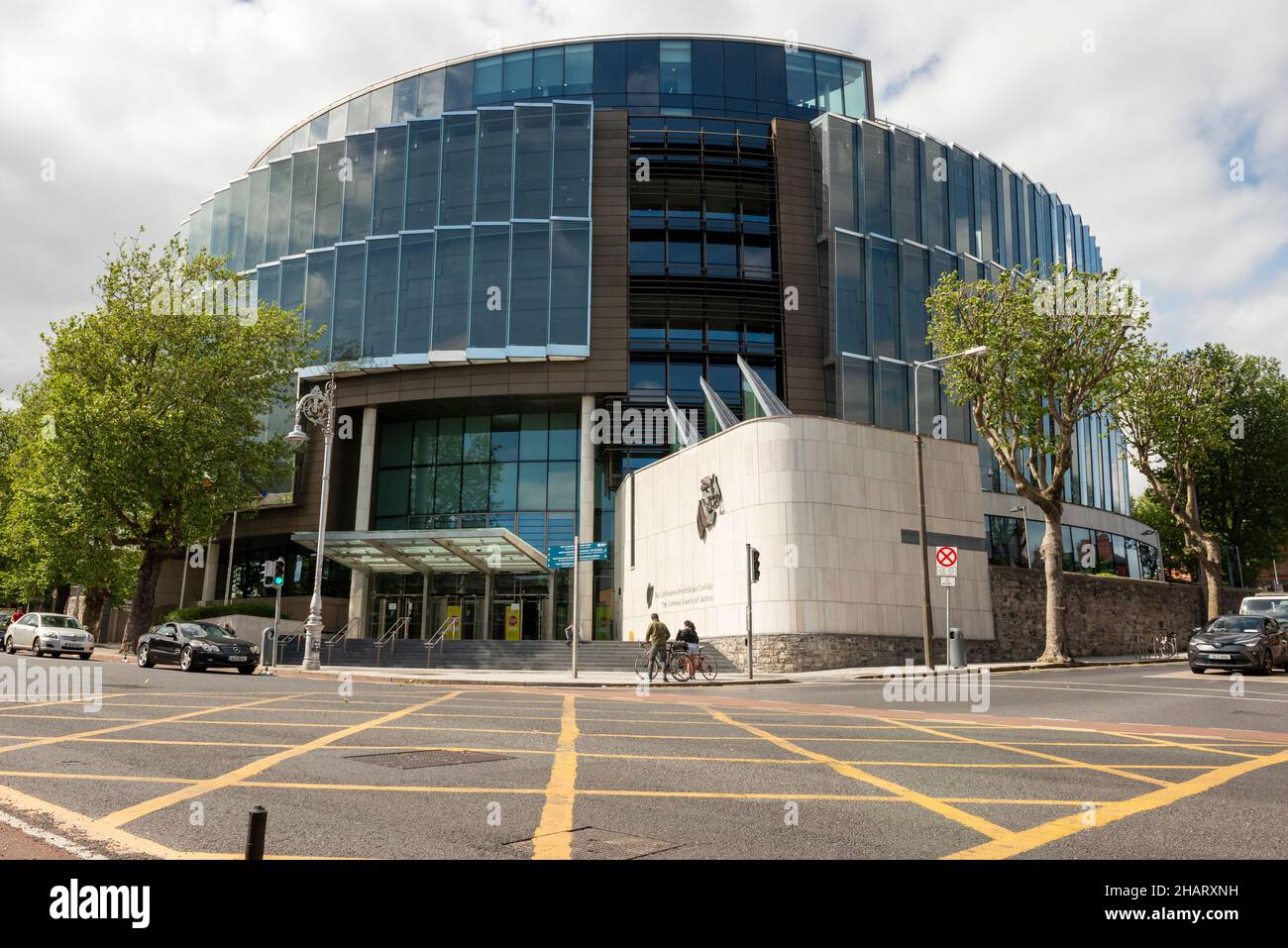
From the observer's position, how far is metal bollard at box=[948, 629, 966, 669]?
2483cm

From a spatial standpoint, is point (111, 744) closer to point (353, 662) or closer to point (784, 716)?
point (784, 716)

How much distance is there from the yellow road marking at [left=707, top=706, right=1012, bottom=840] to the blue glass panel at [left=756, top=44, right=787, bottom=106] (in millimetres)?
47071

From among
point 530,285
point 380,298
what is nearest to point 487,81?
point 380,298

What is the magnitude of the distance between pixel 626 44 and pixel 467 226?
17.1 metres

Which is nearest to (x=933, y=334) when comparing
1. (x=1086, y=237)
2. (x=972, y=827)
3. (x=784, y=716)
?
(x=784, y=716)

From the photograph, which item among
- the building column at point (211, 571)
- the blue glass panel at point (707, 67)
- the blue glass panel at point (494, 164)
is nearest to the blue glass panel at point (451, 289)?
the blue glass panel at point (494, 164)

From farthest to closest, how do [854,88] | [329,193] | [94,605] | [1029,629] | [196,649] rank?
[854,88], [329,193], [94,605], [1029,629], [196,649]

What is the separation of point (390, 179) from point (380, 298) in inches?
264

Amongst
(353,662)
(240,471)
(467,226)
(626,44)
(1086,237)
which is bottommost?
(353,662)

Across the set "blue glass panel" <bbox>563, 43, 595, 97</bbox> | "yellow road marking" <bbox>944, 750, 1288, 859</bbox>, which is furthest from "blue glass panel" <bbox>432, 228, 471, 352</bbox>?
"yellow road marking" <bbox>944, 750, 1288, 859</bbox>

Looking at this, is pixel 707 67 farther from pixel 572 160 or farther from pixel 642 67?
pixel 572 160

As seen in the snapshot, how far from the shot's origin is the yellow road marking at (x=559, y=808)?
5121 mm

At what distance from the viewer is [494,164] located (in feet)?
144
